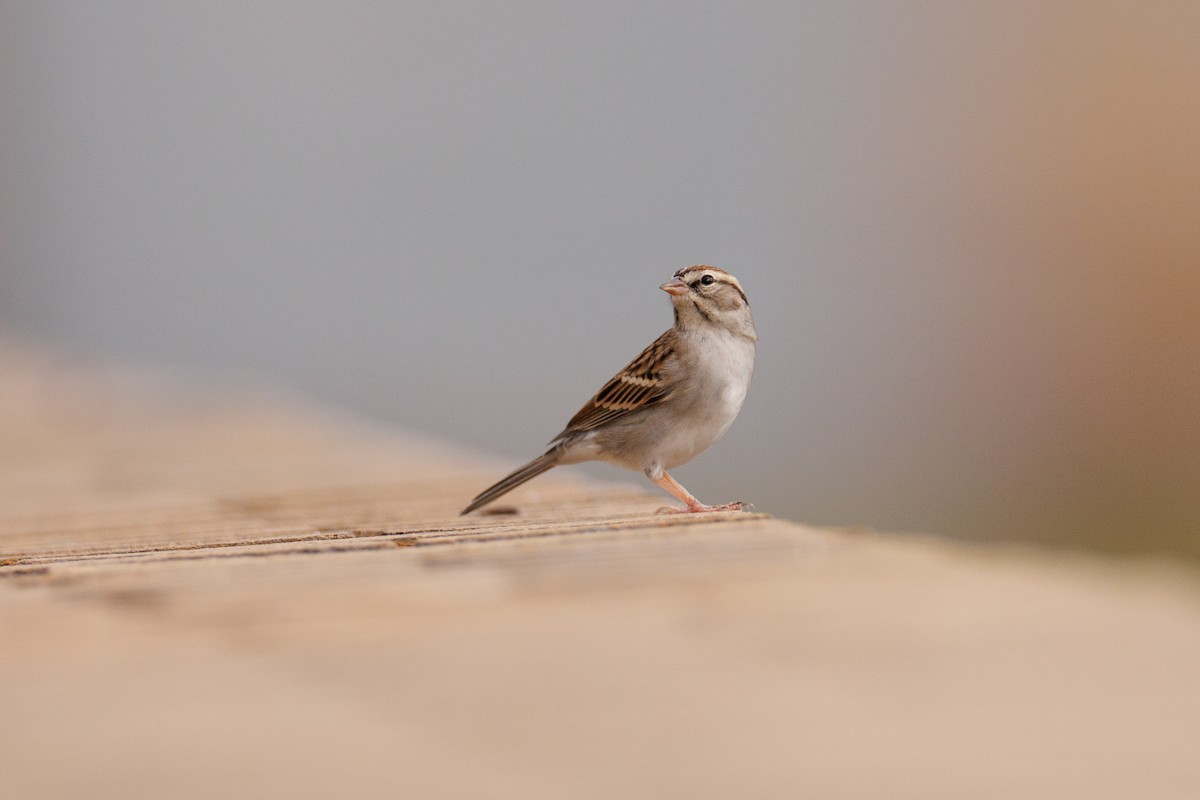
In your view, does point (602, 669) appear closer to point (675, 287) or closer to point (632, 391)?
point (632, 391)

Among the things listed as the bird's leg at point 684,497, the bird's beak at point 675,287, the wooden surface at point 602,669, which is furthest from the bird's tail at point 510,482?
the wooden surface at point 602,669

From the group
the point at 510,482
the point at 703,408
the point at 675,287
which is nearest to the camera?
the point at 510,482

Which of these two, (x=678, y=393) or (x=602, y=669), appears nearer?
(x=602, y=669)

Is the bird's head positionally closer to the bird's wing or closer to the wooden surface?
the bird's wing

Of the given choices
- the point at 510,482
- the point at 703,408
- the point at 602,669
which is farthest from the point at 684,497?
the point at 602,669

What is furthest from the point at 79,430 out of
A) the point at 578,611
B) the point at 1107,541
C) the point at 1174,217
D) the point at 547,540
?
the point at 1174,217

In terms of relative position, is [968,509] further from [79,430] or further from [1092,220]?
[79,430]
